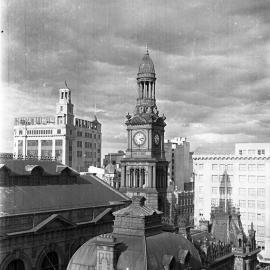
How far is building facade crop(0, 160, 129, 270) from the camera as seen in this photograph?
43.8m

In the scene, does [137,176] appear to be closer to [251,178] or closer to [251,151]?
[251,178]

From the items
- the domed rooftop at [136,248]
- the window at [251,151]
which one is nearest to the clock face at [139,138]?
the domed rooftop at [136,248]

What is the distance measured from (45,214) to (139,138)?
99.6 ft

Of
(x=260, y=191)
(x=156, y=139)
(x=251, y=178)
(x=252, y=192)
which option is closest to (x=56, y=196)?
(x=156, y=139)

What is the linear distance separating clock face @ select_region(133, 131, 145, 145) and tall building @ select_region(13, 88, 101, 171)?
72189 millimetres

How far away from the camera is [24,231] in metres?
44.2

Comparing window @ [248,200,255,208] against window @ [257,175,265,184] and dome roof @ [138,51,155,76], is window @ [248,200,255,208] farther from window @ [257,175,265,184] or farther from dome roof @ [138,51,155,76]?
dome roof @ [138,51,155,76]

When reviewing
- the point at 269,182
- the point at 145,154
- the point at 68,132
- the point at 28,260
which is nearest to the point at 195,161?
the point at 269,182

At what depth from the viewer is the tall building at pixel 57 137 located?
491 feet

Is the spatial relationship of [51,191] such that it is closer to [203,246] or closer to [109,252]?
[203,246]

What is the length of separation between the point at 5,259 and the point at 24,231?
3.07 m

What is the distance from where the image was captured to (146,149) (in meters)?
74.8

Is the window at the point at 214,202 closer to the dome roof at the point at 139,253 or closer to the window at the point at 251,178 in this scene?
the window at the point at 251,178

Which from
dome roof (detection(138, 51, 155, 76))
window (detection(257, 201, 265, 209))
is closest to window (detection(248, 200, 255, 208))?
window (detection(257, 201, 265, 209))
